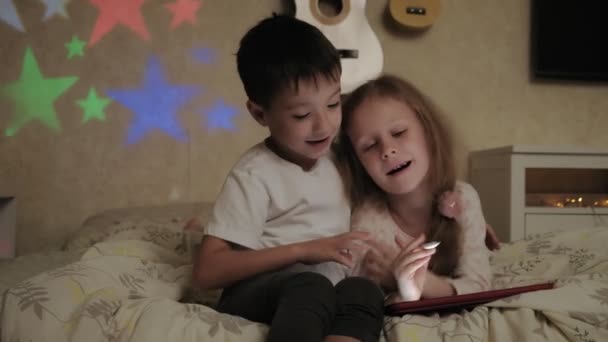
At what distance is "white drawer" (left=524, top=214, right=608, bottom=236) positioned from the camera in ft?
6.43

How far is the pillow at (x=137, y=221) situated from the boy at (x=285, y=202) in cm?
56

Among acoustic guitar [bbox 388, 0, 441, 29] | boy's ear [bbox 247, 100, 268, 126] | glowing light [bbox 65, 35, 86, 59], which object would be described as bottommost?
boy's ear [bbox 247, 100, 268, 126]

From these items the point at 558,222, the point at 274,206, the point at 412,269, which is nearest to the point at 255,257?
the point at 274,206

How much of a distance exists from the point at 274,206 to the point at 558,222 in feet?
4.95

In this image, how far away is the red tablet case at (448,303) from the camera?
74 cm

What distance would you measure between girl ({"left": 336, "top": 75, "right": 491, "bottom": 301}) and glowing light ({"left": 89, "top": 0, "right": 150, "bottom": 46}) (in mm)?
1419

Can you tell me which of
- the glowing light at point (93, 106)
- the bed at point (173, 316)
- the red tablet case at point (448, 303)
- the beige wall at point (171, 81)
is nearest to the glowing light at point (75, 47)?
the beige wall at point (171, 81)

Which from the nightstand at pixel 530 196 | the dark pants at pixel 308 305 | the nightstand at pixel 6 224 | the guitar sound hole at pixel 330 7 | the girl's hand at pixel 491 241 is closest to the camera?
the dark pants at pixel 308 305

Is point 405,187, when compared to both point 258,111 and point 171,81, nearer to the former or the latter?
point 258,111

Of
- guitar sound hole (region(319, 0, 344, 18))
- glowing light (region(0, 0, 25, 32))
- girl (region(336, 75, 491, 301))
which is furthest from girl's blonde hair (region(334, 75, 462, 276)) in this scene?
glowing light (region(0, 0, 25, 32))

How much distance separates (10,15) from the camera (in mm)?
2080

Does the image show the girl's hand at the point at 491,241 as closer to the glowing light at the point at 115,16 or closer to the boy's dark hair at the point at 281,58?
the boy's dark hair at the point at 281,58

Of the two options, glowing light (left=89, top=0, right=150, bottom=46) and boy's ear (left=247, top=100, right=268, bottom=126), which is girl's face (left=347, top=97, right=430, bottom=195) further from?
glowing light (left=89, top=0, right=150, bottom=46)

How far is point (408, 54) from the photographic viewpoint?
2.32 metres
